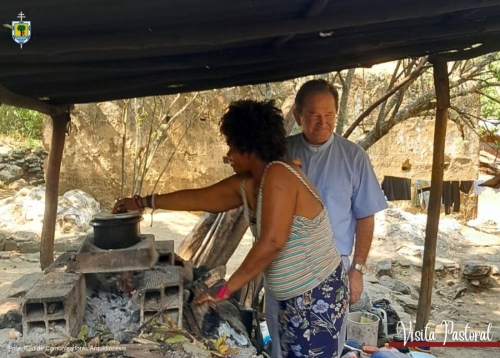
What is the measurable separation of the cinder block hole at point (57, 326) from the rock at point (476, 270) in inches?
313

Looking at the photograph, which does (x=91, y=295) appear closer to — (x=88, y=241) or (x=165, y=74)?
(x=88, y=241)

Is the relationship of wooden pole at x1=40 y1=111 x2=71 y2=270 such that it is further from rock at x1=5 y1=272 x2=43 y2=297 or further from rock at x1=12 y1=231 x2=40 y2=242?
rock at x1=12 y1=231 x2=40 y2=242

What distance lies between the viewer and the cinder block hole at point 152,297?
242 cm

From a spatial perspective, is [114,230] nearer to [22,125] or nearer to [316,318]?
[316,318]

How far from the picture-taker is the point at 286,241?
195 cm

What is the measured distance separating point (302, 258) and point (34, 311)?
4.36ft

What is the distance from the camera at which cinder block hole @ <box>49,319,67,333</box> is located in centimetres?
223

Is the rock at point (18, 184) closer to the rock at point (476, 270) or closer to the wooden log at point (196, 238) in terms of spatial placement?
the wooden log at point (196, 238)

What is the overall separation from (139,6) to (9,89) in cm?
154

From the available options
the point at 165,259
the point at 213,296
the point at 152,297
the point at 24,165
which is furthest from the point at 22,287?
the point at 24,165

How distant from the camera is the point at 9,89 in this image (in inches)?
112

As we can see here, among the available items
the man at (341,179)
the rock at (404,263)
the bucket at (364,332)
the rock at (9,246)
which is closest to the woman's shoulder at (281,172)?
the man at (341,179)

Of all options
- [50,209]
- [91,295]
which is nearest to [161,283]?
[91,295]

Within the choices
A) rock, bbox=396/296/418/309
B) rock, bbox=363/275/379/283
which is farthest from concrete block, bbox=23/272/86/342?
rock, bbox=363/275/379/283
